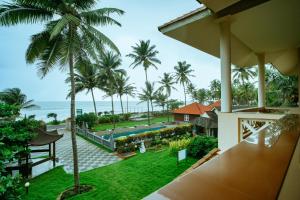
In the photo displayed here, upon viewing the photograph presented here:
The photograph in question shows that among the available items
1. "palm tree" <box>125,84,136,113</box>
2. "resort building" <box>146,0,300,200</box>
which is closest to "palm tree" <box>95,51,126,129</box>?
"palm tree" <box>125,84,136,113</box>

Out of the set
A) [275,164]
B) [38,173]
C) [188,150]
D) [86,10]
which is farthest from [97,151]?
[275,164]

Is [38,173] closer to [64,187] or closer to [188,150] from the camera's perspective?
[64,187]

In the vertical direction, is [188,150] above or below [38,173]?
above

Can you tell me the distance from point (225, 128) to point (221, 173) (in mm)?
3247

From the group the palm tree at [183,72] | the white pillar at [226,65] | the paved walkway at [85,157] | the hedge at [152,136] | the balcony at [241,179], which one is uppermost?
the palm tree at [183,72]

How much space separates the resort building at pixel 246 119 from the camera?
0.78 meters

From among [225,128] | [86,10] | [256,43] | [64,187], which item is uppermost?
[86,10]

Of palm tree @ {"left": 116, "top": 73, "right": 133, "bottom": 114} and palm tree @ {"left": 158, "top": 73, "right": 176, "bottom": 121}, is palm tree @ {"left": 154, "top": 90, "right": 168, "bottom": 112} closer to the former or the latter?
palm tree @ {"left": 158, "top": 73, "right": 176, "bottom": 121}

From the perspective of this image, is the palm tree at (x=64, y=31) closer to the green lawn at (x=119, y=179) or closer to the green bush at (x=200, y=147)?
the green lawn at (x=119, y=179)

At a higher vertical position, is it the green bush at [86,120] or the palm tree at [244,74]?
the palm tree at [244,74]

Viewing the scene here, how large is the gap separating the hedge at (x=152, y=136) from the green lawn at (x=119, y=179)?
12.7ft

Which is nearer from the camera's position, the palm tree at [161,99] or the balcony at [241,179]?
the balcony at [241,179]

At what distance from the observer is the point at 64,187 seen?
1060 cm

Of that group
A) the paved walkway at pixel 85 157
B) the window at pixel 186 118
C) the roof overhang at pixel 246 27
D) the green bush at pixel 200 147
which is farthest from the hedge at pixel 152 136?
the roof overhang at pixel 246 27
